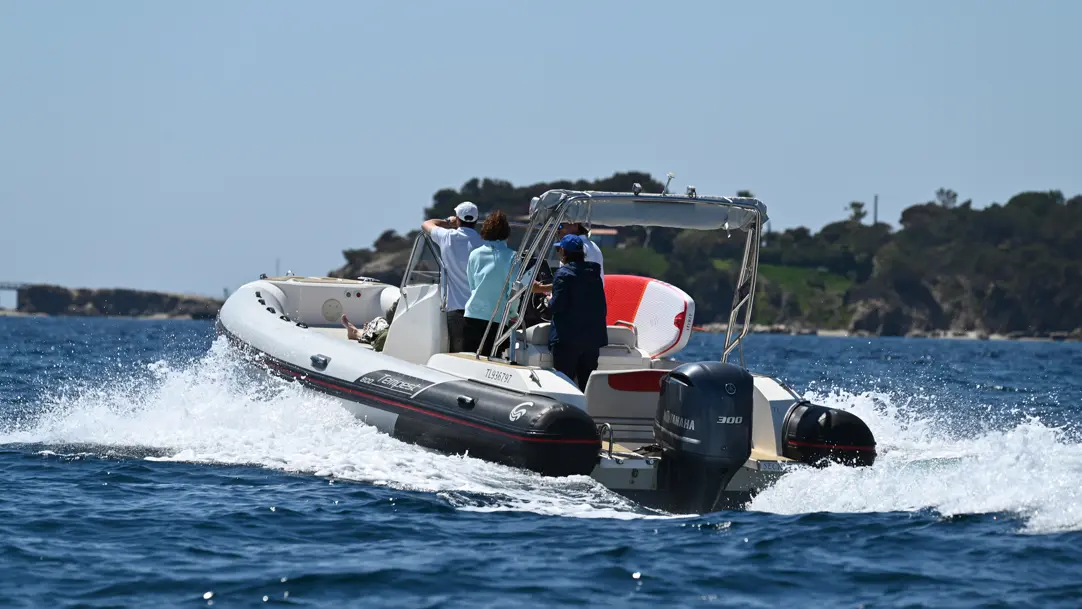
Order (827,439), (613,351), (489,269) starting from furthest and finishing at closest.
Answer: (613,351)
(489,269)
(827,439)

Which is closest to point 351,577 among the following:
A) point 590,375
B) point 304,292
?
point 590,375

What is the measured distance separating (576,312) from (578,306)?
0.04 m

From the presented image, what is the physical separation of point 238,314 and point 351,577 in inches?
286

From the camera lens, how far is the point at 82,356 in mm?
24953

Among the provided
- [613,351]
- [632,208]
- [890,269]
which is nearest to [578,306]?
[632,208]

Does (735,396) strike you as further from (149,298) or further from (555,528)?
(149,298)

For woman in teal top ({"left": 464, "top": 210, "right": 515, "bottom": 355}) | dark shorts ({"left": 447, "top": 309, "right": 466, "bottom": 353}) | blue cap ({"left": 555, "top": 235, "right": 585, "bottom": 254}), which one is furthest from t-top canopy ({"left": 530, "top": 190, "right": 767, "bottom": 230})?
dark shorts ({"left": 447, "top": 309, "right": 466, "bottom": 353})

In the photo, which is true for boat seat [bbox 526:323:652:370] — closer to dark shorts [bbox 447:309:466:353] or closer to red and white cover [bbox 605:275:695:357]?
red and white cover [bbox 605:275:695:357]

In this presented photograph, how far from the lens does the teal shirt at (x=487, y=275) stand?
9180 millimetres

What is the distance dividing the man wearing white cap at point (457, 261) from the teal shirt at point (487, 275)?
270 mm

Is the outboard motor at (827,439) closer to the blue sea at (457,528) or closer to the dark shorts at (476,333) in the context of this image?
the blue sea at (457,528)

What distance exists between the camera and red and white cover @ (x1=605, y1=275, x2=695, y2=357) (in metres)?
9.51

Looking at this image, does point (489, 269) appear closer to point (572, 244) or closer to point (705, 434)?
point (572, 244)

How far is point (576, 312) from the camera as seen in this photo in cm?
855
